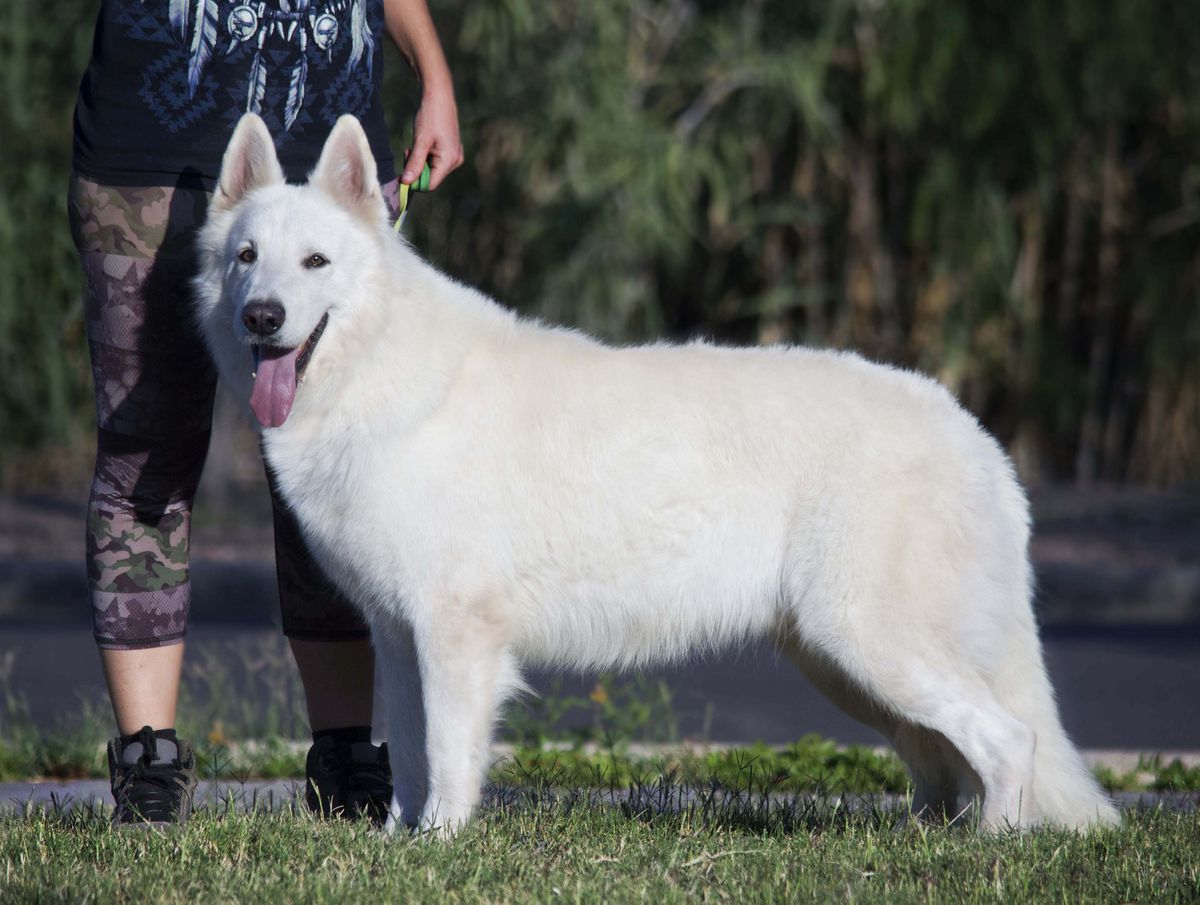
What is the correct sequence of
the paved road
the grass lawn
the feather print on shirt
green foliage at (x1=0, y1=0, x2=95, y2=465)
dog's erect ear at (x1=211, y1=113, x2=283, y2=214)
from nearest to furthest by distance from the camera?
1. the grass lawn
2. dog's erect ear at (x1=211, y1=113, x2=283, y2=214)
3. the feather print on shirt
4. the paved road
5. green foliage at (x1=0, y1=0, x2=95, y2=465)

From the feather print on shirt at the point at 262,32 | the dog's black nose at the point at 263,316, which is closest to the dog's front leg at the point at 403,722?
the dog's black nose at the point at 263,316

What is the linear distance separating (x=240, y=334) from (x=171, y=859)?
3.93 feet

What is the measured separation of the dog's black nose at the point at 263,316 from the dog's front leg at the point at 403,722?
2.48 feet

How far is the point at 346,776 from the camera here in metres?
4.11

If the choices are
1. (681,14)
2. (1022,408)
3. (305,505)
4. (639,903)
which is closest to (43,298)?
(681,14)

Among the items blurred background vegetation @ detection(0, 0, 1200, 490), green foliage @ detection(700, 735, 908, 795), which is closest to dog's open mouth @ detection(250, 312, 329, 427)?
→ green foliage @ detection(700, 735, 908, 795)

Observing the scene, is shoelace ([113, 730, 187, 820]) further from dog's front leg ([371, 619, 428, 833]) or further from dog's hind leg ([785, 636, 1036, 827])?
dog's hind leg ([785, 636, 1036, 827])

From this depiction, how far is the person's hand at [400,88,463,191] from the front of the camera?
405 cm

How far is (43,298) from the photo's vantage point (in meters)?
10.5

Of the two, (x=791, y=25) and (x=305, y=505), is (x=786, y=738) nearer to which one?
(x=305, y=505)

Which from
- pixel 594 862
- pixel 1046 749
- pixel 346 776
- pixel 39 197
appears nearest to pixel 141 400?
pixel 346 776

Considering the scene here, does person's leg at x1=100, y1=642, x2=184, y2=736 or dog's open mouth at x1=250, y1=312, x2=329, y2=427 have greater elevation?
→ dog's open mouth at x1=250, y1=312, x2=329, y2=427

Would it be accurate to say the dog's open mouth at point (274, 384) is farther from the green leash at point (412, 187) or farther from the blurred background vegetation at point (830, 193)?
the blurred background vegetation at point (830, 193)

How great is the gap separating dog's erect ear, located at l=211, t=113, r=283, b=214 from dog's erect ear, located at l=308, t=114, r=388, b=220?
11 cm
